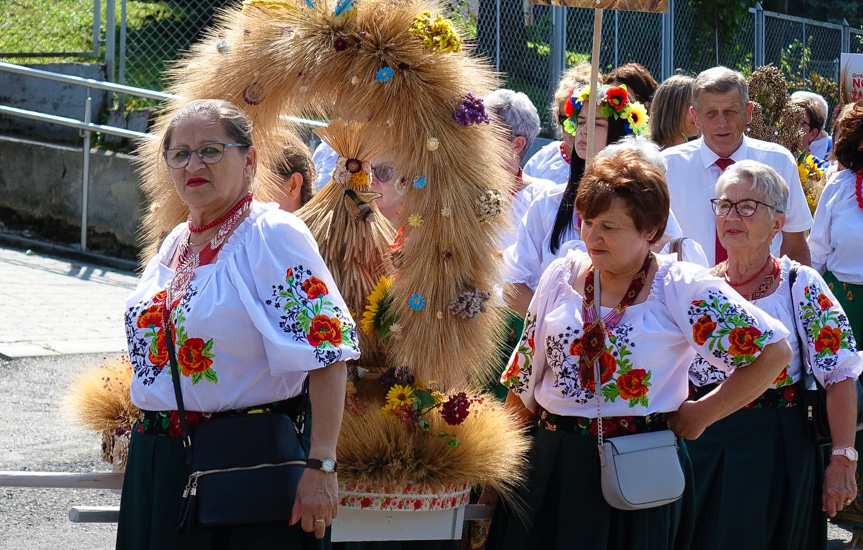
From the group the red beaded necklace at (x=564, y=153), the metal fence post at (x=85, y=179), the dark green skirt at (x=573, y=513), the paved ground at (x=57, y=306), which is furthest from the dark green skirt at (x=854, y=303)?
the metal fence post at (x=85, y=179)

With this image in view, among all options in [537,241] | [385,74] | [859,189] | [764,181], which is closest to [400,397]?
[385,74]

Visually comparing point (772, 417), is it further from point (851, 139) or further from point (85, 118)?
point (85, 118)

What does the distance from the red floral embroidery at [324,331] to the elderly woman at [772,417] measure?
1505 millimetres

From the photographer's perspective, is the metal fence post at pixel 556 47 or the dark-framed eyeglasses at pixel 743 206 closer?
the dark-framed eyeglasses at pixel 743 206

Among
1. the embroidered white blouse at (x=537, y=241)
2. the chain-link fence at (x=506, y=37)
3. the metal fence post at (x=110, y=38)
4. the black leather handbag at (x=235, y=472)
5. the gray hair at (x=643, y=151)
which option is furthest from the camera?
the chain-link fence at (x=506, y=37)

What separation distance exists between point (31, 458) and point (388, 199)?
2474 mm

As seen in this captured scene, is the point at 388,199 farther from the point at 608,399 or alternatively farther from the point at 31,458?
the point at 31,458

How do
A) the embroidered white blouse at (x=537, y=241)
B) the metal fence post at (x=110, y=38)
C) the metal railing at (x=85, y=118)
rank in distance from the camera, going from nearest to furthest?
the embroidered white blouse at (x=537, y=241) < the metal railing at (x=85, y=118) < the metal fence post at (x=110, y=38)

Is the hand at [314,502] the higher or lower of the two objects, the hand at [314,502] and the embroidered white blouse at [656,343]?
the lower

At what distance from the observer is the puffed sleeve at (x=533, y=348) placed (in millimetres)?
3221

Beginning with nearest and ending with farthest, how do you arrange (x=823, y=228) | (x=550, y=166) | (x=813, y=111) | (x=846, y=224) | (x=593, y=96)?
1. (x=593, y=96)
2. (x=846, y=224)
3. (x=823, y=228)
4. (x=550, y=166)
5. (x=813, y=111)

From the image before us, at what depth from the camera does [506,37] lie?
929 cm

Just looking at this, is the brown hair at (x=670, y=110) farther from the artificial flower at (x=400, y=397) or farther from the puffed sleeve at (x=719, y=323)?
the artificial flower at (x=400, y=397)

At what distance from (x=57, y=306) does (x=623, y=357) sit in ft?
17.4
